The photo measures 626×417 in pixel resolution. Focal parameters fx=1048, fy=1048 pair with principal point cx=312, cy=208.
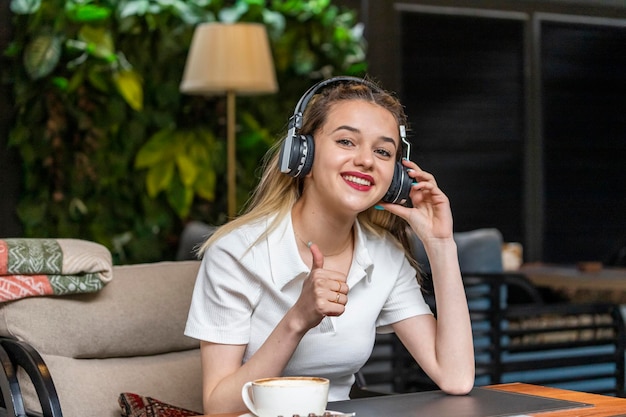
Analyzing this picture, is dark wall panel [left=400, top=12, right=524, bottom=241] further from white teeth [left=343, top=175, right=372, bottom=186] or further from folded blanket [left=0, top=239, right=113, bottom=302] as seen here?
white teeth [left=343, top=175, right=372, bottom=186]

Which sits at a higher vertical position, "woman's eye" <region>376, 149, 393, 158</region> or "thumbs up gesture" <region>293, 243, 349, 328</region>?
"woman's eye" <region>376, 149, 393, 158</region>

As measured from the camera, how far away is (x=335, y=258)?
211 cm

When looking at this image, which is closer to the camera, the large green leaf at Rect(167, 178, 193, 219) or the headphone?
the headphone

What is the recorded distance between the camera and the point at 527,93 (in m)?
6.82

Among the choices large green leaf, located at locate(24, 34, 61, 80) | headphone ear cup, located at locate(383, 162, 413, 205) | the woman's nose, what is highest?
large green leaf, located at locate(24, 34, 61, 80)

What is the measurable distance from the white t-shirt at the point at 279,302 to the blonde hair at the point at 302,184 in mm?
27

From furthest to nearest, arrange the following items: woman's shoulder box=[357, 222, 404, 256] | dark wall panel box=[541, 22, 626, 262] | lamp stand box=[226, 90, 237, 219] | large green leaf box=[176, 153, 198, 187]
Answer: dark wall panel box=[541, 22, 626, 262]
large green leaf box=[176, 153, 198, 187]
lamp stand box=[226, 90, 237, 219]
woman's shoulder box=[357, 222, 404, 256]

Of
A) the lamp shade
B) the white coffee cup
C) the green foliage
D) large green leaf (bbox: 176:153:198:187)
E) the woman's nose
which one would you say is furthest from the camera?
large green leaf (bbox: 176:153:198:187)

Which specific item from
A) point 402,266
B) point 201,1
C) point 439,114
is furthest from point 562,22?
point 402,266

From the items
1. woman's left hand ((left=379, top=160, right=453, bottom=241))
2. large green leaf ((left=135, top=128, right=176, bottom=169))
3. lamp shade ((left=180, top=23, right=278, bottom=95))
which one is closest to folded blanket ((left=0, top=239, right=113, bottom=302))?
woman's left hand ((left=379, top=160, right=453, bottom=241))

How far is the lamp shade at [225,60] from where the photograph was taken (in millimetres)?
4988

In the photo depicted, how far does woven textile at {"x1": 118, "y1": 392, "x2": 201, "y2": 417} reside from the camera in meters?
2.06

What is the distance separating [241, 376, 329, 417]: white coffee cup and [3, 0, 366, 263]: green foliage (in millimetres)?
3575

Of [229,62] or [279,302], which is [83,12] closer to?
[229,62]
